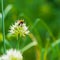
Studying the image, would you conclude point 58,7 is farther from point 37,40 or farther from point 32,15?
point 37,40

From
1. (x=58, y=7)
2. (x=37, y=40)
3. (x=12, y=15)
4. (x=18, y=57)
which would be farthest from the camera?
(x=58, y=7)

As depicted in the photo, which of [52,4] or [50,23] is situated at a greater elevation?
[52,4]

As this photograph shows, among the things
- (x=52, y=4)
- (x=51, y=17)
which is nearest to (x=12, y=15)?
(x=51, y=17)

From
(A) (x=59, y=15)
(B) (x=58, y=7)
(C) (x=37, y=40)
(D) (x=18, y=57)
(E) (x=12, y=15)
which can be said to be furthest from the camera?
(B) (x=58, y=7)

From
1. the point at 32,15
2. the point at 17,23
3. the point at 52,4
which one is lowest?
the point at 17,23

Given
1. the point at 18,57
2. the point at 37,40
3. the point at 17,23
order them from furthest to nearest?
1. the point at 37,40
2. the point at 17,23
3. the point at 18,57

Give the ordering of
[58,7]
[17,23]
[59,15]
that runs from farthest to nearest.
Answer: [58,7] < [59,15] < [17,23]

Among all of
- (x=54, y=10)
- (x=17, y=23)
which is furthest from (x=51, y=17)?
(x=17, y=23)

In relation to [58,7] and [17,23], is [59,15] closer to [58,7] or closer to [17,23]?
[58,7]

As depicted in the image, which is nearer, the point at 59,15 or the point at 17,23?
the point at 17,23
